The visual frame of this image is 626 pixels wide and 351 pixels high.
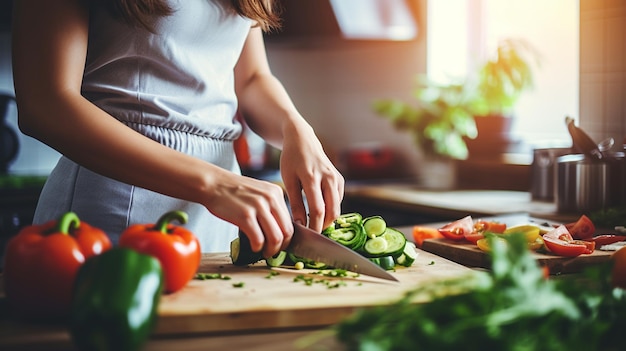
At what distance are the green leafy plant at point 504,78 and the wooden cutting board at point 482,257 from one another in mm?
1522

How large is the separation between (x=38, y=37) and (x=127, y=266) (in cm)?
49

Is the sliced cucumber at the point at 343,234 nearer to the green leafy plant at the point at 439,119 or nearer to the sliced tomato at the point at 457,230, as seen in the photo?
the sliced tomato at the point at 457,230

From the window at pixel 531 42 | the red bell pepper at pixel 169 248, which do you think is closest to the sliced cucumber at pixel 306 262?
the red bell pepper at pixel 169 248

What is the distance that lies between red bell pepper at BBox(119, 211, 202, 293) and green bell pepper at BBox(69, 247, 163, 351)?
15 centimetres

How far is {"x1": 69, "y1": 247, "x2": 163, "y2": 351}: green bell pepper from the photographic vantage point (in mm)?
742

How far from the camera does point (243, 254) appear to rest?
3.92ft

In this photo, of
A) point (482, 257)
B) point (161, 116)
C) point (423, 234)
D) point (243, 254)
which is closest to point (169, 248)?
point (243, 254)

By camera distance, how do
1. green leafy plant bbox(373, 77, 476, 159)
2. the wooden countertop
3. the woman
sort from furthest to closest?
1. green leafy plant bbox(373, 77, 476, 159)
2. the wooden countertop
3. the woman

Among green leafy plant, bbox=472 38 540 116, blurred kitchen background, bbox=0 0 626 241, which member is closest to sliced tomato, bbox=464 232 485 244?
blurred kitchen background, bbox=0 0 626 241

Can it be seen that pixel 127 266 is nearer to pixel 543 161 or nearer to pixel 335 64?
pixel 543 161

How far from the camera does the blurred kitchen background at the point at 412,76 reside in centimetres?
238

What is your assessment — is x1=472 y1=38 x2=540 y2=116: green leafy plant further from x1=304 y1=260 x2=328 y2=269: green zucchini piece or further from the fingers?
x1=304 y1=260 x2=328 y2=269: green zucchini piece

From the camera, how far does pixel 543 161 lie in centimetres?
240

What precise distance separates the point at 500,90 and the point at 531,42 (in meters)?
0.34
